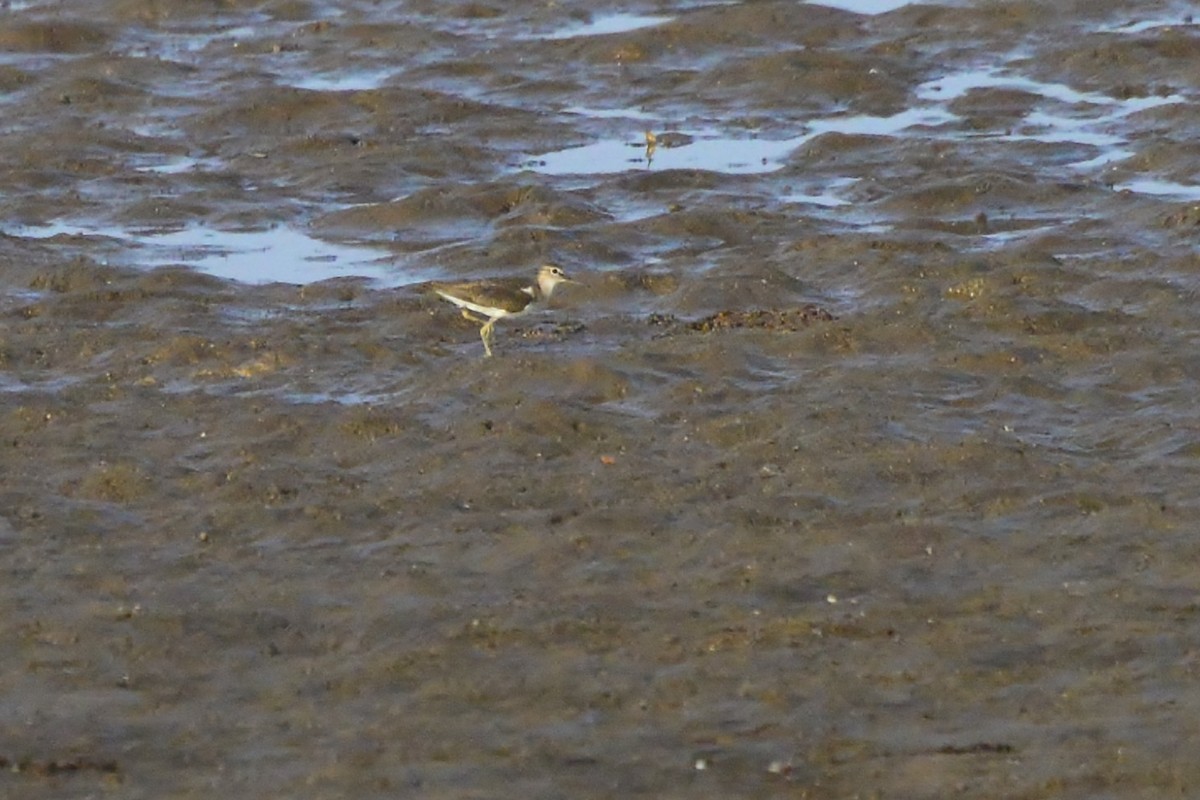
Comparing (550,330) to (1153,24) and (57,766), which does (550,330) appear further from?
(1153,24)

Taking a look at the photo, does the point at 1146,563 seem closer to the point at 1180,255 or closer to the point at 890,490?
the point at 890,490

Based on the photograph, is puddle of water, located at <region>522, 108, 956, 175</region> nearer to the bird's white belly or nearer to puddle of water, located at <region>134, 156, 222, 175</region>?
puddle of water, located at <region>134, 156, 222, 175</region>

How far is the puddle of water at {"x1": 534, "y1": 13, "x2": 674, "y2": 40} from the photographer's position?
19.4 meters

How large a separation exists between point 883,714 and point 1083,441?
2985 millimetres

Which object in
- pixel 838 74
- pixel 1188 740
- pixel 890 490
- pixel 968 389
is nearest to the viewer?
pixel 1188 740

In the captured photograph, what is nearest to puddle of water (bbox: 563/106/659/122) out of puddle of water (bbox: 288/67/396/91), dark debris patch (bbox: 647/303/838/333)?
puddle of water (bbox: 288/67/396/91)

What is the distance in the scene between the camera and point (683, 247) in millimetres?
14227

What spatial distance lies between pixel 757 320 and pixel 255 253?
3.40m

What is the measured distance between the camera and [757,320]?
496 inches

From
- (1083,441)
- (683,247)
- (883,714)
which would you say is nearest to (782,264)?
(683,247)

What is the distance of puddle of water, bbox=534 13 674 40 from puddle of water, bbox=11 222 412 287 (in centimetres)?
527

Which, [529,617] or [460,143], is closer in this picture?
[529,617]

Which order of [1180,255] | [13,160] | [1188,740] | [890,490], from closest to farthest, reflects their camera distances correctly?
[1188,740]
[890,490]
[1180,255]
[13,160]

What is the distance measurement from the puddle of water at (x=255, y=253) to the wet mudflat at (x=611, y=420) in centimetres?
5
